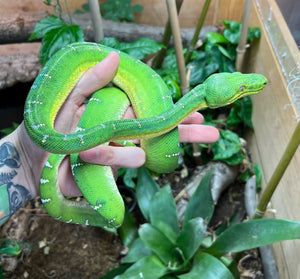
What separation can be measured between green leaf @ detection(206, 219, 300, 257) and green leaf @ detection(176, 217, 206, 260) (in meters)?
0.14

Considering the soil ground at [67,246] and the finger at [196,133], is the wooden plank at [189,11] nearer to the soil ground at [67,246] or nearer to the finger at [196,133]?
the finger at [196,133]

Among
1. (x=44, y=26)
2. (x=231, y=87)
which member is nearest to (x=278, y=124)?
(x=231, y=87)

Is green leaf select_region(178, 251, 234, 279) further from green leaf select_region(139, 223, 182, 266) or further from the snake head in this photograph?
the snake head

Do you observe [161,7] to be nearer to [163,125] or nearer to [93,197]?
[163,125]

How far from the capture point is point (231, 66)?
8.30ft

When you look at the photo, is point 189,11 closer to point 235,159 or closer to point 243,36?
point 243,36

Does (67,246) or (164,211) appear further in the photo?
(67,246)

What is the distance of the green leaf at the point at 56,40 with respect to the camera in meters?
1.59

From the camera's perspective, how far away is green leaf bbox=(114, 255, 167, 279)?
156 centimetres

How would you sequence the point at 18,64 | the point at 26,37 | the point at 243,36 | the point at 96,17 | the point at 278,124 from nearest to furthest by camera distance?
the point at 96,17 < the point at 278,124 < the point at 243,36 < the point at 26,37 < the point at 18,64

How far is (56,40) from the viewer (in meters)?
1.60

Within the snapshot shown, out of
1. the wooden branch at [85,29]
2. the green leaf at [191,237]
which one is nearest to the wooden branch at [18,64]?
the wooden branch at [85,29]

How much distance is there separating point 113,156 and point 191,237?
0.66 meters

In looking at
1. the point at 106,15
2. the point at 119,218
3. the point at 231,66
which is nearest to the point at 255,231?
the point at 119,218
